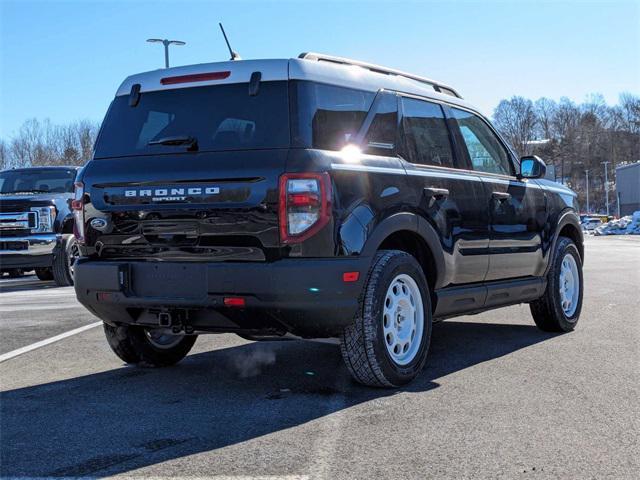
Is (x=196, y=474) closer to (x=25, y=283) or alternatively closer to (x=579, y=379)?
(x=579, y=379)

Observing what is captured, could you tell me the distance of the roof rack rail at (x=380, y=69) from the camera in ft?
15.7

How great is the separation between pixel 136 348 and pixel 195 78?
1994mm

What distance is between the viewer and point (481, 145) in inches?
246

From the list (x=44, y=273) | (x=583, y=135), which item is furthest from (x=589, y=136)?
(x=44, y=273)

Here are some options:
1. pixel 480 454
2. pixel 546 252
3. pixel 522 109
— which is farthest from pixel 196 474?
pixel 522 109

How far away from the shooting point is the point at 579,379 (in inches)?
190

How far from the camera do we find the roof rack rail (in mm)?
4781

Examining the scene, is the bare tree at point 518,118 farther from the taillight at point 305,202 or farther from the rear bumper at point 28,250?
the taillight at point 305,202

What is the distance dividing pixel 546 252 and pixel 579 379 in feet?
7.00

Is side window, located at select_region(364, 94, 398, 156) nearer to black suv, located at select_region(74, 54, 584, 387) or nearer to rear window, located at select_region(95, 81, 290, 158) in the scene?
black suv, located at select_region(74, 54, 584, 387)

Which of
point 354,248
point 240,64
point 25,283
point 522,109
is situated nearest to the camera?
point 354,248

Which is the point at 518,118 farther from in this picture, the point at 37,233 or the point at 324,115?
the point at 324,115

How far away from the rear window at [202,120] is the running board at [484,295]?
1.71m

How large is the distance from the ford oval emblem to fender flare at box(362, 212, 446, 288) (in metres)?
1.65
